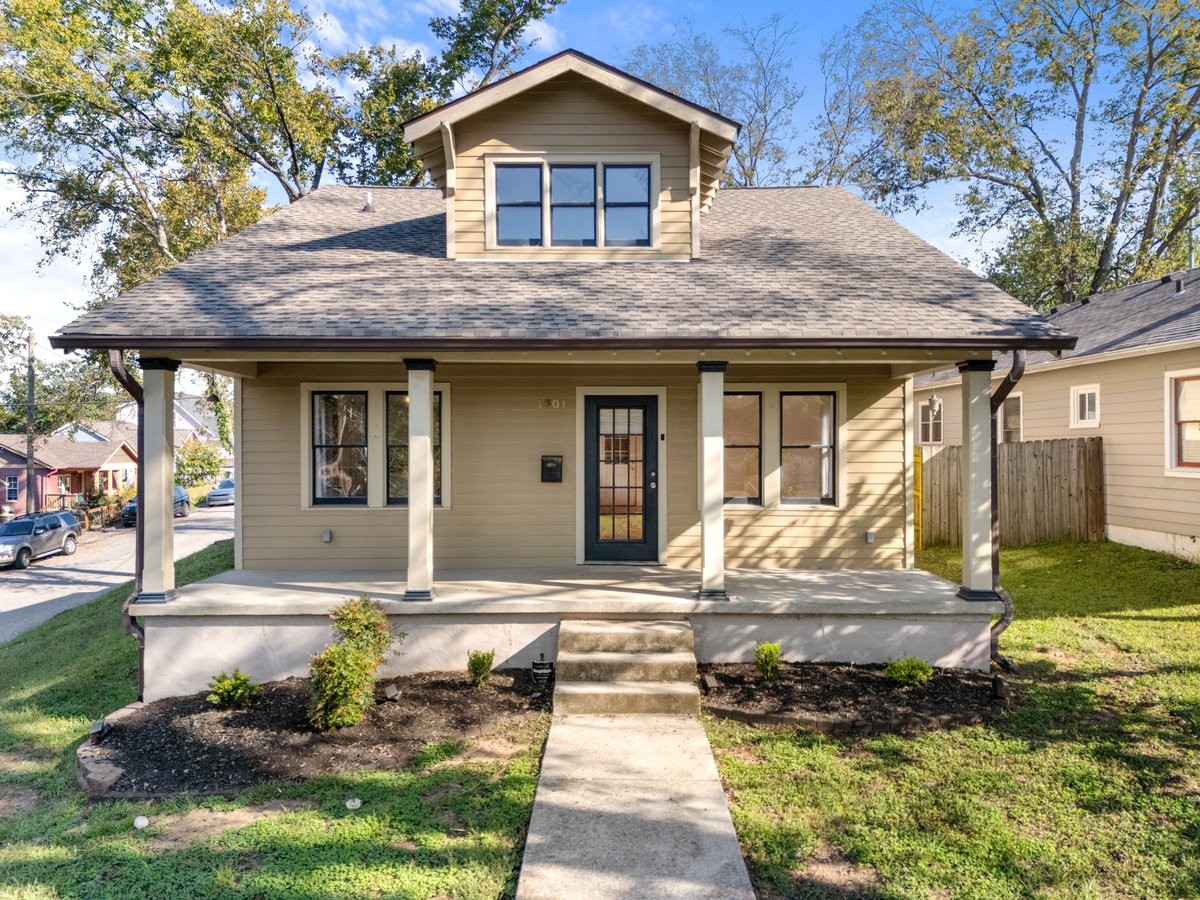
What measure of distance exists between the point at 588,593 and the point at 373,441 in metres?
3.26

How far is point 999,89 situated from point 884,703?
2086 cm

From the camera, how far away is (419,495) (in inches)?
228

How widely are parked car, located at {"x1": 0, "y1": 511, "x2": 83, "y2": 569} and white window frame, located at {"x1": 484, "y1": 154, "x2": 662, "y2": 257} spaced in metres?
19.9

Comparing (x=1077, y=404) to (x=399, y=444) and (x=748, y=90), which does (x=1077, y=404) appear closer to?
(x=399, y=444)

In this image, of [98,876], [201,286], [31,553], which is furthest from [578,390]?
[31,553]

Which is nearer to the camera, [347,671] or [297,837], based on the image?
[297,837]

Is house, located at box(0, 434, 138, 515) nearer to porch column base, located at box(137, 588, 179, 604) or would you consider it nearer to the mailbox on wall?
porch column base, located at box(137, 588, 179, 604)

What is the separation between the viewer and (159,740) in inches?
183

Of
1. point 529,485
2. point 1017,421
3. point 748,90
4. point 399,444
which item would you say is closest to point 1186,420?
point 1017,421

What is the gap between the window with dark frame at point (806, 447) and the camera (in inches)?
301

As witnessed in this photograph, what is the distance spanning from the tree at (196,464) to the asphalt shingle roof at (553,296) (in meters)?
35.9

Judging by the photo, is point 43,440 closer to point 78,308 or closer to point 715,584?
point 78,308

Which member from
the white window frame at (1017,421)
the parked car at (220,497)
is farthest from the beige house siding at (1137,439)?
the parked car at (220,497)

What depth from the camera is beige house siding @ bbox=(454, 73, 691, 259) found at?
24.1 ft
